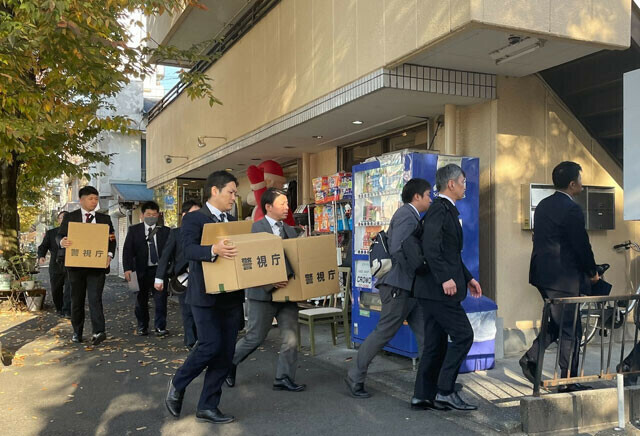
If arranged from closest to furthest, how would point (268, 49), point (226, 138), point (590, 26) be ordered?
point (590, 26), point (268, 49), point (226, 138)

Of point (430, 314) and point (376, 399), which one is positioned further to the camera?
point (376, 399)

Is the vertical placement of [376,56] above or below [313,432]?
above

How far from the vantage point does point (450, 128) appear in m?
7.00

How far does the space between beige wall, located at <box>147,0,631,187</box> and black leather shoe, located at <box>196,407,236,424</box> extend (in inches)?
154

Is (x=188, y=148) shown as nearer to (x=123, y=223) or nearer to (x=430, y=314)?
(x=430, y=314)

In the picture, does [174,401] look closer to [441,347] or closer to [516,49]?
[441,347]

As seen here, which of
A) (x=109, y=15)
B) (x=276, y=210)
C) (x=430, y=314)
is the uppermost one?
(x=109, y=15)

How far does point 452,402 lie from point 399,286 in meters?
1.02

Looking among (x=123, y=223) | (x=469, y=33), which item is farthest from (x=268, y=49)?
(x=123, y=223)

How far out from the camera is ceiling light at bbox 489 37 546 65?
5.47 m

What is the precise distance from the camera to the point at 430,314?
447 centimetres

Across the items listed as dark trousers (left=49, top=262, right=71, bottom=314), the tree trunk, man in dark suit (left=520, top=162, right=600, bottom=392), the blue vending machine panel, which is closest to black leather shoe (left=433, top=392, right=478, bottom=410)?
man in dark suit (left=520, top=162, right=600, bottom=392)

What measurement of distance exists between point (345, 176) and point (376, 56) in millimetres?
2699

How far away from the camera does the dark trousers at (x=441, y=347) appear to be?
14.3ft
